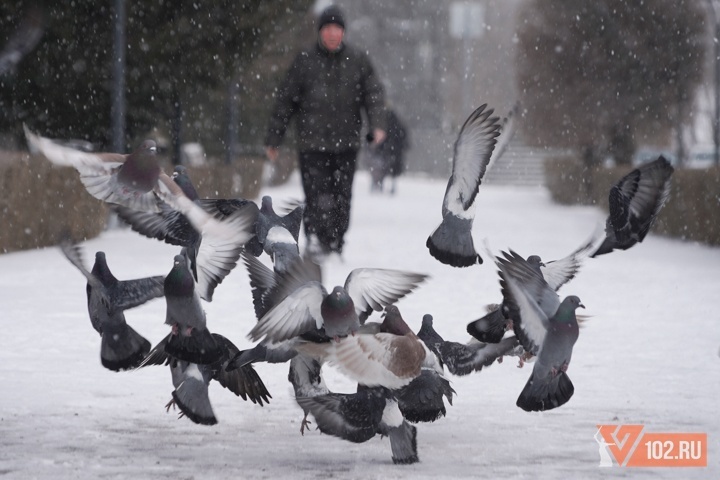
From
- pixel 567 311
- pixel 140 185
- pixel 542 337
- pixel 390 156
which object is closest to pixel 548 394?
pixel 542 337

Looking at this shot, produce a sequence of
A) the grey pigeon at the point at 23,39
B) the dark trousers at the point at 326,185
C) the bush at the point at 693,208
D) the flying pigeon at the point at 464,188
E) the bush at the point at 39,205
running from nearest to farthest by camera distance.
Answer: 1. the flying pigeon at the point at 464,188
2. the dark trousers at the point at 326,185
3. the bush at the point at 39,205
4. the bush at the point at 693,208
5. the grey pigeon at the point at 23,39

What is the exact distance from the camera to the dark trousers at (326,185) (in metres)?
10.6

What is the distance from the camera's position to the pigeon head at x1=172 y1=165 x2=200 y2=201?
5177 mm

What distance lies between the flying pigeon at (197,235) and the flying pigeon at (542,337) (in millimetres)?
1096

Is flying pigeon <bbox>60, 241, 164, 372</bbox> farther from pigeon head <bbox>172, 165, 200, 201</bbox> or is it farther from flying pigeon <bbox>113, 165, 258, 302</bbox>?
pigeon head <bbox>172, 165, 200, 201</bbox>

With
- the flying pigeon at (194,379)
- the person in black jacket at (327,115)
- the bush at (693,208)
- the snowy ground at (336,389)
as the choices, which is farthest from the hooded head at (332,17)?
the flying pigeon at (194,379)

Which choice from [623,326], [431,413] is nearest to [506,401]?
[431,413]

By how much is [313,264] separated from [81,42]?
12676 millimetres

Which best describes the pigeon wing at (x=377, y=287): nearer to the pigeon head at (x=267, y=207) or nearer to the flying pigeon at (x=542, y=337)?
the flying pigeon at (x=542, y=337)

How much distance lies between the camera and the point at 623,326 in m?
8.02

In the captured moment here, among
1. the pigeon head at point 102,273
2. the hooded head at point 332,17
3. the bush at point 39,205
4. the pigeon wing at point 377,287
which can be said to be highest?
the hooded head at point 332,17

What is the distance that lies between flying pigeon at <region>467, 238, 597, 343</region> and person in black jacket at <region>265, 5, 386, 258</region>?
5.16 meters

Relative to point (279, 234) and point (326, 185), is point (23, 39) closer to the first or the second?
point (326, 185)

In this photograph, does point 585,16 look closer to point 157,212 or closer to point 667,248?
point 667,248
